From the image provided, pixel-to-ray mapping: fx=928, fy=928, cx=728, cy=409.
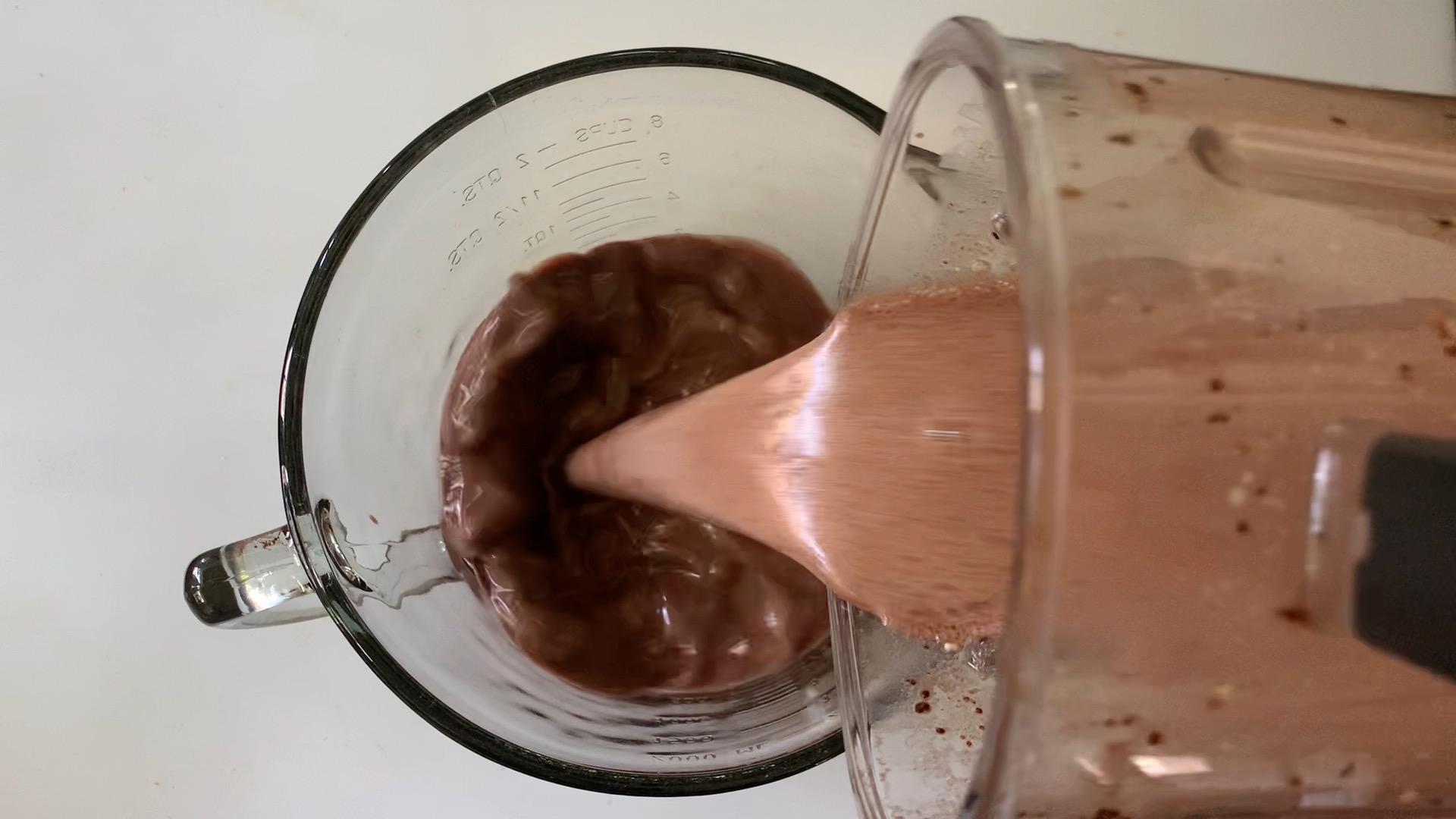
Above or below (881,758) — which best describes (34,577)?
above

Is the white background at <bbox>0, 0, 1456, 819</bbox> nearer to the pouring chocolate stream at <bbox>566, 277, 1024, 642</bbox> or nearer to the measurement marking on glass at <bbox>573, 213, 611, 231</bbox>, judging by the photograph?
the measurement marking on glass at <bbox>573, 213, 611, 231</bbox>

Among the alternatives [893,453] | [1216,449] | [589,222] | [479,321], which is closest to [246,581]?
[479,321]

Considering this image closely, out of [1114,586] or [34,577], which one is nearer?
A: [1114,586]

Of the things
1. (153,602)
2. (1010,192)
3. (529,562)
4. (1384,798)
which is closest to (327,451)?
(529,562)

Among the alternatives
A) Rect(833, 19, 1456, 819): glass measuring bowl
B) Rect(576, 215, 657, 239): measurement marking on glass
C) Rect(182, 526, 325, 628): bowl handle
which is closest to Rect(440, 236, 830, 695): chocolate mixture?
Rect(576, 215, 657, 239): measurement marking on glass

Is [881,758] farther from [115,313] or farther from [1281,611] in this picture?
[115,313]

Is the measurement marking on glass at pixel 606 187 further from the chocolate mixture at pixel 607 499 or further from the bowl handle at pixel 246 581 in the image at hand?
the bowl handle at pixel 246 581
